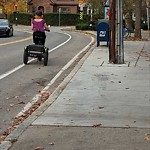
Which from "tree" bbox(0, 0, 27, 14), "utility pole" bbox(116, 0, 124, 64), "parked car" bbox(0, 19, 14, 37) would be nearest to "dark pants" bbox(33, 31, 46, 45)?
"utility pole" bbox(116, 0, 124, 64)

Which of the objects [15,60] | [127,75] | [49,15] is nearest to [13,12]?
[49,15]

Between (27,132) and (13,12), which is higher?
(13,12)

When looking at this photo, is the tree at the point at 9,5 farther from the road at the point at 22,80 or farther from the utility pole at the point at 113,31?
the utility pole at the point at 113,31

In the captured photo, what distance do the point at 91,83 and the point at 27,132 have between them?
4.66m

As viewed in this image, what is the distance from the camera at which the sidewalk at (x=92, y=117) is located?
240 inches

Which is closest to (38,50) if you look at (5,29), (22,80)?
(22,80)

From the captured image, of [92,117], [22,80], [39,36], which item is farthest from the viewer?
[39,36]

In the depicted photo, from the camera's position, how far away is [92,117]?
7613 millimetres

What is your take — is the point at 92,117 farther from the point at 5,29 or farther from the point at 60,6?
the point at 60,6

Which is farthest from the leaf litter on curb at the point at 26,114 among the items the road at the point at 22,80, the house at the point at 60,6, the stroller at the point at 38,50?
the house at the point at 60,6

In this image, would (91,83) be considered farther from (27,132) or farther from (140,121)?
(27,132)

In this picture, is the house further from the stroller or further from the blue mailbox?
the stroller

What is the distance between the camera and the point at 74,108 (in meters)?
8.34

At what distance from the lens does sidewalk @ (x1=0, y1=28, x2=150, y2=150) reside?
20.0 feet
